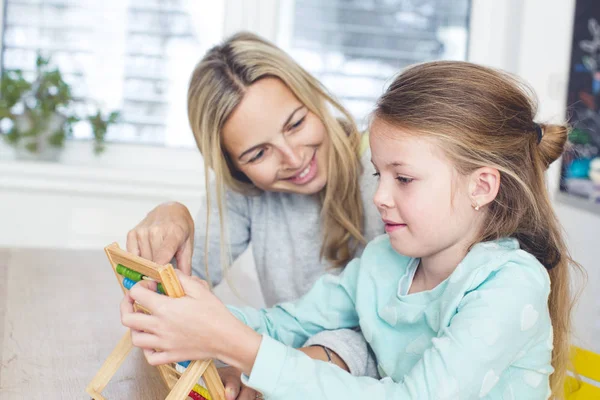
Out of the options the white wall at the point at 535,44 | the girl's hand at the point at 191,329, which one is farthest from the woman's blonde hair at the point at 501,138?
the white wall at the point at 535,44

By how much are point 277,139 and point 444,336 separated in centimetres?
67

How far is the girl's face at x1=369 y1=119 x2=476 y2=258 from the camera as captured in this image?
0.97 meters

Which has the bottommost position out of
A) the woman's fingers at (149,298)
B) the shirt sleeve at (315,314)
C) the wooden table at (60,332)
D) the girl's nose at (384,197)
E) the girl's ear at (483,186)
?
the wooden table at (60,332)

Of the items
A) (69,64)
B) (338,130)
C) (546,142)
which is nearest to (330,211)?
(338,130)

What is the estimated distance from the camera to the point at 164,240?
1.26 metres

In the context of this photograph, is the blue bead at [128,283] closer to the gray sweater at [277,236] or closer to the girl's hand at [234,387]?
the girl's hand at [234,387]

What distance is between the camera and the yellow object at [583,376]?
1.08 m

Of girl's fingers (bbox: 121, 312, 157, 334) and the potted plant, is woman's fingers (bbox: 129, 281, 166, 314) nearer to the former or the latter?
girl's fingers (bbox: 121, 312, 157, 334)

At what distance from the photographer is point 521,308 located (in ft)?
2.89

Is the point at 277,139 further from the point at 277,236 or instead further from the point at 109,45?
the point at 109,45

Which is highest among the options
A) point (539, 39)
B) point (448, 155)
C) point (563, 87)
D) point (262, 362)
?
point (539, 39)

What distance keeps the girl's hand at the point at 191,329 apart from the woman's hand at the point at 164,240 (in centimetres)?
34

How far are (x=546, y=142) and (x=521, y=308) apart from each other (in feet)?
0.98

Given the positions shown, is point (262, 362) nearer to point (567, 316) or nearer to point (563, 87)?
point (567, 316)
